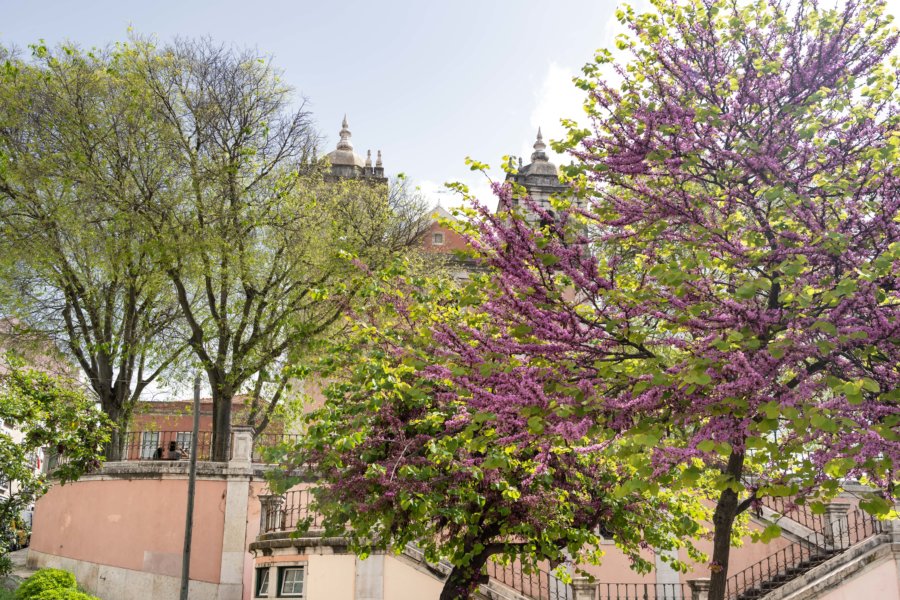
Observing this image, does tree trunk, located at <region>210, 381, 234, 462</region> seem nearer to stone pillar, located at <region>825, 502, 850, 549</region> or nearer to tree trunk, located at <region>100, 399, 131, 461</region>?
tree trunk, located at <region>100, 399, 131, 461</region>

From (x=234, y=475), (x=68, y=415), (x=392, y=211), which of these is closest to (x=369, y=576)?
(x=234, y=475)

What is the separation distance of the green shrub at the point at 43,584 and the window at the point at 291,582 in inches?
186

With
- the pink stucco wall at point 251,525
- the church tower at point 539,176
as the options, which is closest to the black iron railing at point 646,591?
the pink stucco wall at point 251,525

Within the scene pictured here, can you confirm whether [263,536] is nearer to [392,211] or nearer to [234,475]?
[234,475]

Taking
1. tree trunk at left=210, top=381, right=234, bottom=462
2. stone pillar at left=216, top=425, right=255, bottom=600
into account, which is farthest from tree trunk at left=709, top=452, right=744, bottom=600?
tree trunk at left=210, top=381, right=234, bottom=462

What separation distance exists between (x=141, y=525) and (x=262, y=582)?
509 centimetres

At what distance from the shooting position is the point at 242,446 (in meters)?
23.5

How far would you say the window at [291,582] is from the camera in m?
19.8

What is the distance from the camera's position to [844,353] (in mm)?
7824

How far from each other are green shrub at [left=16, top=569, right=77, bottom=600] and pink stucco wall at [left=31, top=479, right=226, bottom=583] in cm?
303

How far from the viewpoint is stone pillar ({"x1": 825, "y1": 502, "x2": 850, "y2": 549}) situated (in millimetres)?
20422

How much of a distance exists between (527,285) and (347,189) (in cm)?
2092

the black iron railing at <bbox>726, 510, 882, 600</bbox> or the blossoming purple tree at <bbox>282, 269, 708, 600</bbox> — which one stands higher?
the blossoming purple tree at <bbox>282, 269, 708, 600</bbox>

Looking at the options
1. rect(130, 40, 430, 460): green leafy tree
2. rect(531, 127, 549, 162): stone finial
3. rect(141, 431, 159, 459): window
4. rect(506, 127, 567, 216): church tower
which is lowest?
rect(141, 431, 159, 459): window
